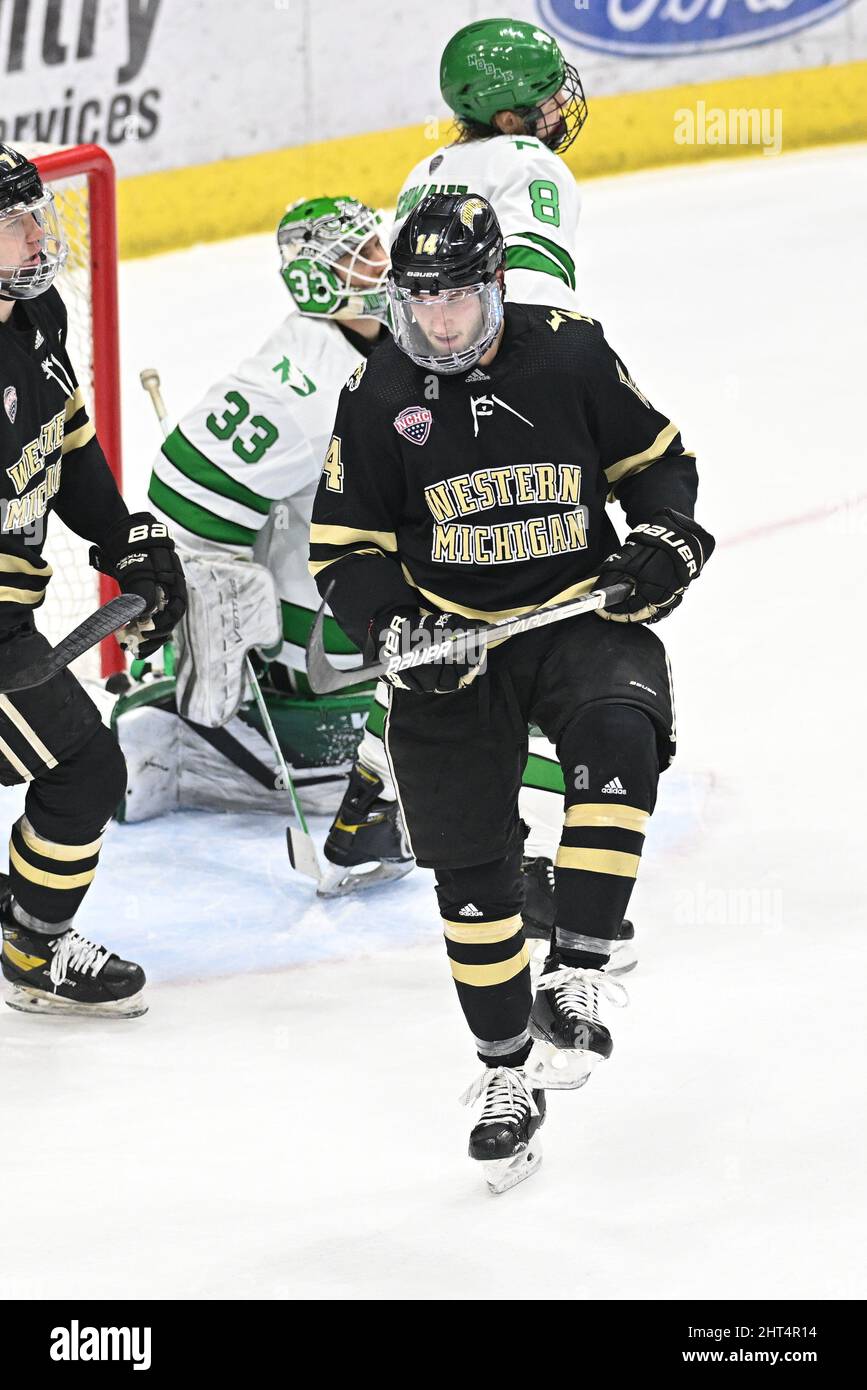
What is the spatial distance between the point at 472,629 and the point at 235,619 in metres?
1.30

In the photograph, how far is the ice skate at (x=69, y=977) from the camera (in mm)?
3131

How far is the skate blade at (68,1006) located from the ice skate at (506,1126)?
0.79 metres

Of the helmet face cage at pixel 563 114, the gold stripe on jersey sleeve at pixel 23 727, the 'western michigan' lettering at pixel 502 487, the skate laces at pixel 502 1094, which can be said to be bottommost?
the skate laces at pixel 502 1094

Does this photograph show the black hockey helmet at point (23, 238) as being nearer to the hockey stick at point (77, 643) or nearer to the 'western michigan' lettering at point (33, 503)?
the 'western michigan' lettering at point (33, 503)

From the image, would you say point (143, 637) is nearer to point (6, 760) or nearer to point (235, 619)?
point (6, 760)

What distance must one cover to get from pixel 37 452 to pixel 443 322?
2.65ft

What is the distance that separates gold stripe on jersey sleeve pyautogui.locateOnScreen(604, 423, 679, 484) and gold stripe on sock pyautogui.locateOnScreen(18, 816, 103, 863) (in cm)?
106

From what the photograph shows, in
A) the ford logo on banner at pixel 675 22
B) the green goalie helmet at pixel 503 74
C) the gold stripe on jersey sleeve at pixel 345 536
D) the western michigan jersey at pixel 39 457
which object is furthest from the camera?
the ford logo on banner at pixel 675 22

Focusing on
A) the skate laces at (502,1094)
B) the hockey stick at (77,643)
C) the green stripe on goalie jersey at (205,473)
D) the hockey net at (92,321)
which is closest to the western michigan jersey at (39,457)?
the hockey stick at (77,643)

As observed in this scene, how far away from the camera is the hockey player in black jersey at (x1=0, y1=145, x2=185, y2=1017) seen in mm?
2879

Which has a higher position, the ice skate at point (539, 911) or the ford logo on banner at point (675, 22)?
the ford logo on banner at point (675, 22)

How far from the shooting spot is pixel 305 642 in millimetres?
3877

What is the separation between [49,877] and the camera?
122 inches
